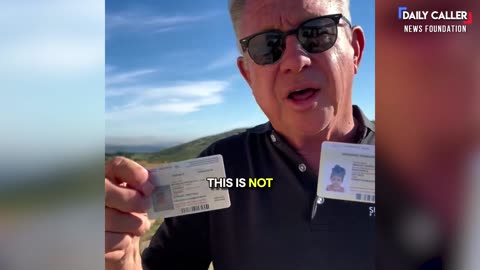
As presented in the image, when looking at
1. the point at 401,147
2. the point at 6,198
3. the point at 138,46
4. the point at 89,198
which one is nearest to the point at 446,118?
the point at 401,147

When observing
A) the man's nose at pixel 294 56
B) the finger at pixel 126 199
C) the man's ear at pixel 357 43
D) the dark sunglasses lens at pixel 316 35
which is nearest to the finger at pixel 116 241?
the finger at pixel 126 199

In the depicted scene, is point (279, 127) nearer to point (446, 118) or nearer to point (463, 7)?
point (446, 118)

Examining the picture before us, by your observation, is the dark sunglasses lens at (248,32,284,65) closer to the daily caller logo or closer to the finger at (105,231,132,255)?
the daily caller logo

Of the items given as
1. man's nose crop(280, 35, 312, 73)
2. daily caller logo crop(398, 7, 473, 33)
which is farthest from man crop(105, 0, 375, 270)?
daily caller logo crop(398, 7, 473, 33)

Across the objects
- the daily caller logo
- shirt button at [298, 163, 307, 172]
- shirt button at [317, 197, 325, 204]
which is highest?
the daily caller logo

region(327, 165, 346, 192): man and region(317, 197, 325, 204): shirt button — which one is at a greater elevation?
region(327, 165, 346, 192): man

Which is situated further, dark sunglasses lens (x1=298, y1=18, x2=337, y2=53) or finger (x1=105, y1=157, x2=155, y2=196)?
finger (x1=105, y1=157, x2=155, y2=196)
